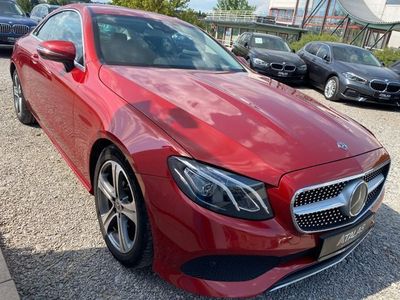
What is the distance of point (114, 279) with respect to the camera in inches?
88.7

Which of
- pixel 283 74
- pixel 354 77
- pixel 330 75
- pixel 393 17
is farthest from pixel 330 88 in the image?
pixel 393 17

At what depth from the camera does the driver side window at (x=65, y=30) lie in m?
2.97

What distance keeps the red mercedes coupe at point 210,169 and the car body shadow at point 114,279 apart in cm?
14

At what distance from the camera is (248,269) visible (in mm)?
1820

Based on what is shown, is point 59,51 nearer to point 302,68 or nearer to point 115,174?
point 115,174

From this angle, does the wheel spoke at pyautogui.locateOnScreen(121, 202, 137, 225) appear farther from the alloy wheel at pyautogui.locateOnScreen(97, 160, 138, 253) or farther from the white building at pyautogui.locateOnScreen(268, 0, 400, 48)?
the white building at pyautogui.locateOnScreen(268, 0, 400, 48)

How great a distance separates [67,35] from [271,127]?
7.44 feet

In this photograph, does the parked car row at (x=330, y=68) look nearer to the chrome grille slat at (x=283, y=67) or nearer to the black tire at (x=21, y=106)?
the chrome grille slat at (x=283, y=67)

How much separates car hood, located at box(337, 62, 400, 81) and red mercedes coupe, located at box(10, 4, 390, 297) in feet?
22.7

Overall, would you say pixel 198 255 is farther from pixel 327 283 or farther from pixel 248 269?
pixel 327 283

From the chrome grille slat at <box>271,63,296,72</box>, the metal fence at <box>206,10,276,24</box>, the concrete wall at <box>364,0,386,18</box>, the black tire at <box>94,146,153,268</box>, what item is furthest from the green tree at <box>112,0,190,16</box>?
the concrete wall at <box>364,0,386,18</box>

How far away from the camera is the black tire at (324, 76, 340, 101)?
9250mm

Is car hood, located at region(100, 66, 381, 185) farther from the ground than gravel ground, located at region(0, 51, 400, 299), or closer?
farther from the ground

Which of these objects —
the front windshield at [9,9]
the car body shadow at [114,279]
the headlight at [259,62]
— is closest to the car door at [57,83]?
the car body shadow at [114,279]
